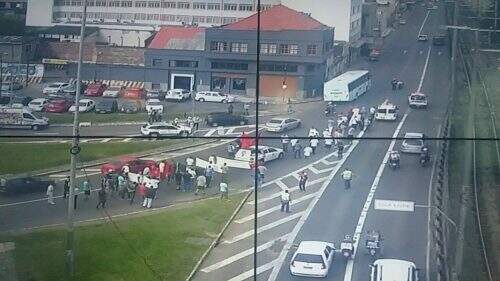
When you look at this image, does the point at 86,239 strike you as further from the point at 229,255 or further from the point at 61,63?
the point at 61,63

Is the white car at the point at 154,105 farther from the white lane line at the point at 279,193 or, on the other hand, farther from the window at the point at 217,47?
the white lane line at the point at 279,193

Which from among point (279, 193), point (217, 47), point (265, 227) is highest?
point (217, 47)

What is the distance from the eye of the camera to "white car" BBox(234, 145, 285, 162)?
83.0 inches

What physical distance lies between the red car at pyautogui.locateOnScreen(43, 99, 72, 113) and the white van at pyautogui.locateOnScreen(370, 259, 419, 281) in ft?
3.83

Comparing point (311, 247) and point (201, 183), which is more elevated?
point (201, 183)

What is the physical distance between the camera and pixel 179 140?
213cm

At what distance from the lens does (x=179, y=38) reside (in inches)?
86.2

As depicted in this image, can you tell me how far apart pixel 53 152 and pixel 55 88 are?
0.73 feet

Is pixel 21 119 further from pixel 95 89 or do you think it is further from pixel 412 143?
pixel 412 143

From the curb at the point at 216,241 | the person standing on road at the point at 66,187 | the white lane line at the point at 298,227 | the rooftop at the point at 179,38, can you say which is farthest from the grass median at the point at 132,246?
the rooftop at the point at 179,38

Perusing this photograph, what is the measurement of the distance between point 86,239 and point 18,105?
53 centimetres

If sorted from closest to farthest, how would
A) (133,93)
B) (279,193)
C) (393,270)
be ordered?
(393,270) < (279,193) < (133,93)

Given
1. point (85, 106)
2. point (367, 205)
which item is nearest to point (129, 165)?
point (85, 106)

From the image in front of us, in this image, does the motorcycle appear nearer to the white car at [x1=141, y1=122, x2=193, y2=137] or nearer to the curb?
the curb
